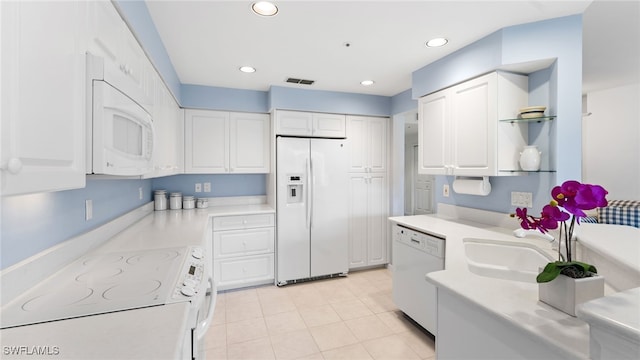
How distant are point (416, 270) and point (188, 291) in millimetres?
1854

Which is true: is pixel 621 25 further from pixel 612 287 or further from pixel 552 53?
pixel 612 287

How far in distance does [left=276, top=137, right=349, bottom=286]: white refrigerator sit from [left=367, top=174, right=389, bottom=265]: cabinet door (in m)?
0.40

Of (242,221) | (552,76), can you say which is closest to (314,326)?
(242,221)

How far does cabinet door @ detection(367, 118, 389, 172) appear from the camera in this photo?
3.83m

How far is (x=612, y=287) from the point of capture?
108cm

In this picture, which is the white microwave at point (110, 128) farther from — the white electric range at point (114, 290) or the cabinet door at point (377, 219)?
the cabinet door at point (377, 219)

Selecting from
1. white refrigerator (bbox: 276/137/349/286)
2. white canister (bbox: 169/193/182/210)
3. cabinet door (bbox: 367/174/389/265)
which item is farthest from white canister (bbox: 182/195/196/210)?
cabinet door (bbox: 367/174/389/265)

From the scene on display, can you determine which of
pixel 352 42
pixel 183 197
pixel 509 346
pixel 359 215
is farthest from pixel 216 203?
pixel 509 346

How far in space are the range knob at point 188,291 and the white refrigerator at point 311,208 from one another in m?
2.19

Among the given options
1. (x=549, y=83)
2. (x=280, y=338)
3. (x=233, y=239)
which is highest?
(x=549, y=83)

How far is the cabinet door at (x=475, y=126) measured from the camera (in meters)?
2.10

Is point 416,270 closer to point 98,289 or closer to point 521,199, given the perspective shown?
point 521,199

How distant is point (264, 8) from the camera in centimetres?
175

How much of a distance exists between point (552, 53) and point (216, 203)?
3.56 meters
